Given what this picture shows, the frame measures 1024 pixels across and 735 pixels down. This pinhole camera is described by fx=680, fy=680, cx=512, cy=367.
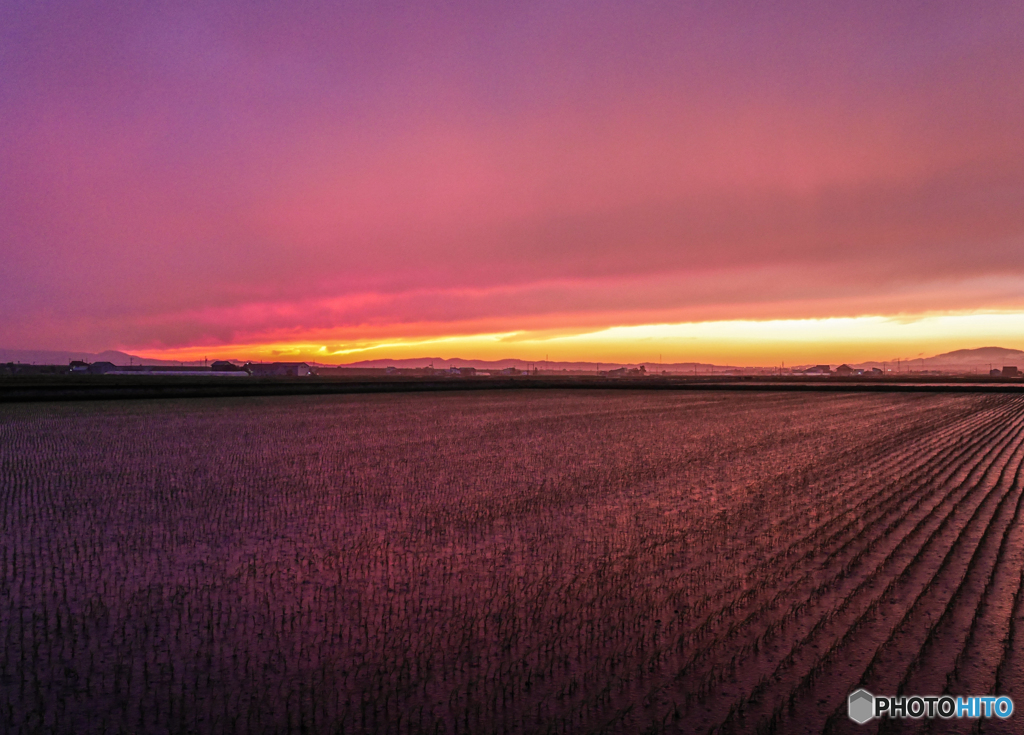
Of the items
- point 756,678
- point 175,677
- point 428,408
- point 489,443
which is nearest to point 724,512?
point 756,678

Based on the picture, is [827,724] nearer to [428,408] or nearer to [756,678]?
[756,678]

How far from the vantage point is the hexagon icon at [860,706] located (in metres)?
4.52

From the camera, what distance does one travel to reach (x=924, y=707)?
4.71 metres

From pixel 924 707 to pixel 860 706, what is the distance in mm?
473

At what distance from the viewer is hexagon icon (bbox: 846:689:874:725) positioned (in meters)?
4.52

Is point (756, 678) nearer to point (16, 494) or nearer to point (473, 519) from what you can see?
point (473, 519)

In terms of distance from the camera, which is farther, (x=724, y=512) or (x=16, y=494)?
(x=16, y=494)

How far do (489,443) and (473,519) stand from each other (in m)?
10.3

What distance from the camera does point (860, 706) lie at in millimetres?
4656

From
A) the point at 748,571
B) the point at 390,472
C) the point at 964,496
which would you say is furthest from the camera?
the point at 390,472

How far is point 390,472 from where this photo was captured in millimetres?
15031

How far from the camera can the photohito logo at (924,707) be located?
459 cm

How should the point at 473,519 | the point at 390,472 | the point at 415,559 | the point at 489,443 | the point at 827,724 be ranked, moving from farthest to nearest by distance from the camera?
the point at 489,443 < the point at 390,472 < the point at 473,519 < the point at 415,559 < the point at 827,724

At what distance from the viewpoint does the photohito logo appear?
4594mm
